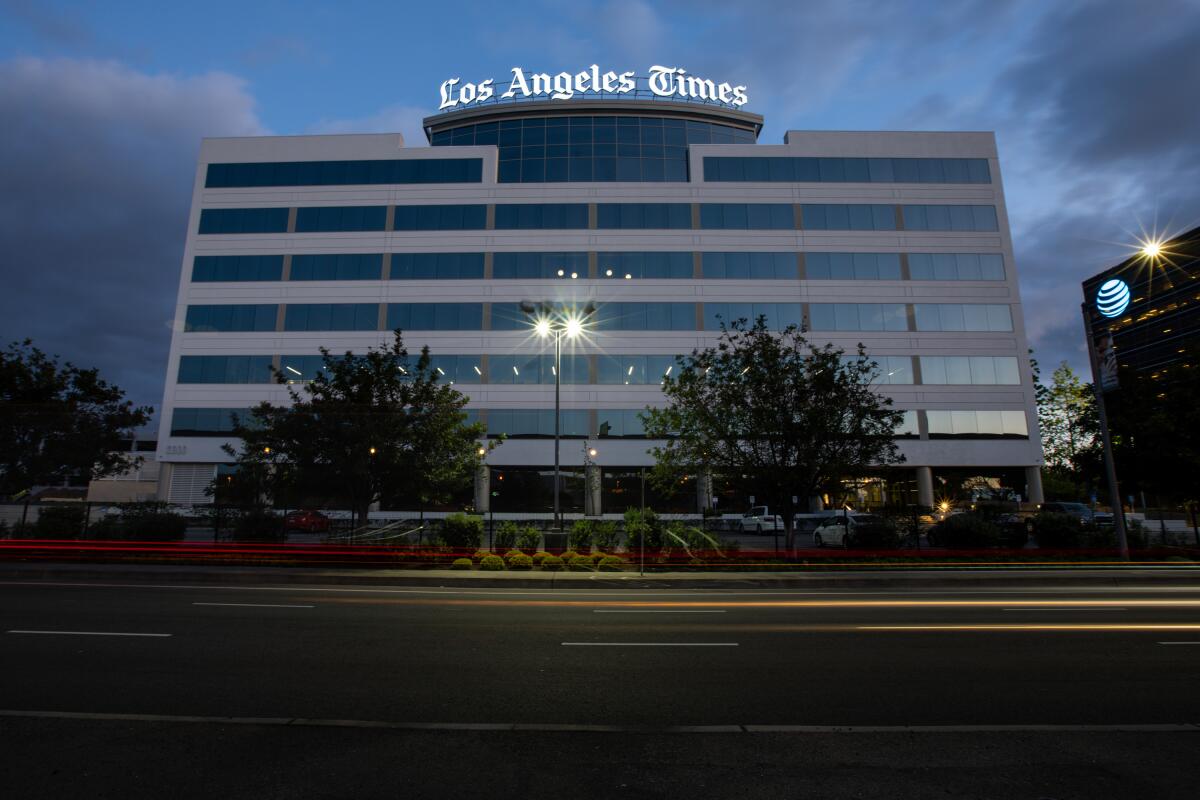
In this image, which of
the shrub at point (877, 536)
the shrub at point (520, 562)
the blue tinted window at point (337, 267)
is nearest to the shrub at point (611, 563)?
the shrub at point (520, 562)

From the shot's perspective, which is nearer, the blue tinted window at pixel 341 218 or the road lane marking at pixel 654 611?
the road lane marking at pixel 654 611

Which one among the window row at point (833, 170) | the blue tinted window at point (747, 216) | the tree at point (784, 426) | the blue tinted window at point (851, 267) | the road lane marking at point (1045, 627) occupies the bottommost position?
the road lane marking at point (1045, 627)

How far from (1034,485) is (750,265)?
23.3 meters

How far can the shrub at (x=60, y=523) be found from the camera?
21500mm

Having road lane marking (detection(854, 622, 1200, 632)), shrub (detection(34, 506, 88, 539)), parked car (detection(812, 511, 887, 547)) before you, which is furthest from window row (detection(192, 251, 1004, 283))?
road lane marking (detection(854, 622, 1200, 632))

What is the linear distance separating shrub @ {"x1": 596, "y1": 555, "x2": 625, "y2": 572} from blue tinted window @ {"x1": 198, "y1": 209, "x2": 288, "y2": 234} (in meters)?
37.1

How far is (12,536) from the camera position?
22047 millimetres

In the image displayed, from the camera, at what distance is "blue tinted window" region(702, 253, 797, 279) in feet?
139

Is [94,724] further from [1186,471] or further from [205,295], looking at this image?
[205,295]

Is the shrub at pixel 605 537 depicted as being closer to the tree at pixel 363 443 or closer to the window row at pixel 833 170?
the tree at pixel 363 443

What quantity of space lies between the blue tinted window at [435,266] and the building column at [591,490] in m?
15.1

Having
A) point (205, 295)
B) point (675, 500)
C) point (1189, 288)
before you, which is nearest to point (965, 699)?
point (675, 500)

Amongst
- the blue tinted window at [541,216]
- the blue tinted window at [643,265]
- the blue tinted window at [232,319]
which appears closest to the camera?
the blue tinted window at [232,319]

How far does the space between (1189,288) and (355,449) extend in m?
104
